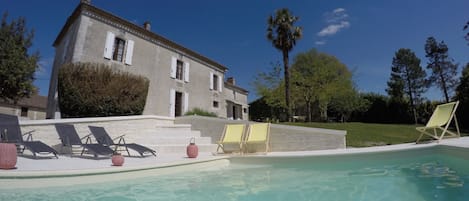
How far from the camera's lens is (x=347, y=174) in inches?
230

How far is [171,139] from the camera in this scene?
382 inches

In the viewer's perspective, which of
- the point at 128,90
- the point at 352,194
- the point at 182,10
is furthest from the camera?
the point at 182,10

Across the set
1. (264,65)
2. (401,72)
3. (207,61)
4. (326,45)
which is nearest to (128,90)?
(207,61)

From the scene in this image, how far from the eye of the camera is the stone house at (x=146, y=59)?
48.6ft

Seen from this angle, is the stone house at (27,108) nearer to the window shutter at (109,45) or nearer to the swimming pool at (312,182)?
the window shutter at (109,45)

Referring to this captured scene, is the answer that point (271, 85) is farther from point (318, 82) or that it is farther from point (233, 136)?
point (233, 136)

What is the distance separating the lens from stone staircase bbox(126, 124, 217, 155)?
9211mm

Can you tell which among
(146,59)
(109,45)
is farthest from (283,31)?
(109,45)

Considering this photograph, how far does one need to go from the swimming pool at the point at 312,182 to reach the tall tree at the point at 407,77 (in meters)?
34.8

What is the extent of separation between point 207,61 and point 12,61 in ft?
46.5

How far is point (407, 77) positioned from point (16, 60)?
150 feet

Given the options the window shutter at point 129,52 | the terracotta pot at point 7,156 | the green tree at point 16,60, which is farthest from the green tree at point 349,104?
the terracotta pot at point 7,156

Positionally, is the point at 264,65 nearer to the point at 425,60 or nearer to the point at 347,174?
the point at 347,174

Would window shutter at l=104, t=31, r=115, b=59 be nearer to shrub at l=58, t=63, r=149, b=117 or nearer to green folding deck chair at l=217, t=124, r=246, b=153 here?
shrub at l=58, t=63, r=149, b=117
